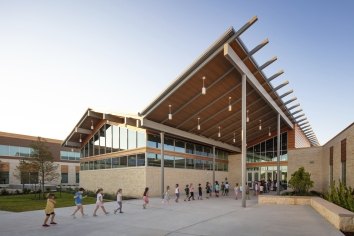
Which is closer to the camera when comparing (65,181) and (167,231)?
(167,231)

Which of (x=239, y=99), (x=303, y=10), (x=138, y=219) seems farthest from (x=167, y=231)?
(x=239, y=99)

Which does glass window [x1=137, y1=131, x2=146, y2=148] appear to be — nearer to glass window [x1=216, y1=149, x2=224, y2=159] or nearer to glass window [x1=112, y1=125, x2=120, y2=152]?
glass window [x1=112, y1=125, x2=120, y2=152]

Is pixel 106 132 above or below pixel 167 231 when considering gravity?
above

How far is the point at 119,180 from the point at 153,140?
5653 millimetres

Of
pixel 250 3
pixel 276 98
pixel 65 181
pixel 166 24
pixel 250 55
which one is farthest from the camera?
pixel 65 181

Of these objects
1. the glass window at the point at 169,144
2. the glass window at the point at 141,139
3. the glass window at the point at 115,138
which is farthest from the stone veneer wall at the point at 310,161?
the glass window at the point at 115,138

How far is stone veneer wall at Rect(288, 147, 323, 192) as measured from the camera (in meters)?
31.3

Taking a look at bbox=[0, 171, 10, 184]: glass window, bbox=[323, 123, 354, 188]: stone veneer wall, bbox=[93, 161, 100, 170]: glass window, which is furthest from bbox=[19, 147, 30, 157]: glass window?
bbox=[323, 123, 354, 188]: stone veneer wall

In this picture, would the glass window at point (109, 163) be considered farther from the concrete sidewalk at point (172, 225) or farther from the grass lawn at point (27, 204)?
the concrete sidewalk at point (172, 225)

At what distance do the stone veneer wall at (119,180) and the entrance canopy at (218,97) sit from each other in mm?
5020

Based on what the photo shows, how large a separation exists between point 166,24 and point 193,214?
34.1 ft

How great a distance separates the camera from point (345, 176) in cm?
1902

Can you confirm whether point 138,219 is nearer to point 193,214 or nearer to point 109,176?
point 193,214

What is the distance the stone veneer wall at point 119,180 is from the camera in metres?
27.1
